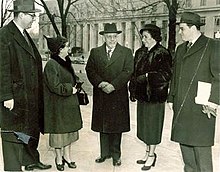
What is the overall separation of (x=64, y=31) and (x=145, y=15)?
36cm

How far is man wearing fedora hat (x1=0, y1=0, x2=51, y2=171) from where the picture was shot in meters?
1.59

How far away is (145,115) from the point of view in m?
1.70

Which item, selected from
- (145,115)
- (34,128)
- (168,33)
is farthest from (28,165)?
(168,33)

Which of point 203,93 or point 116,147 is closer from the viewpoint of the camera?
point 203,93

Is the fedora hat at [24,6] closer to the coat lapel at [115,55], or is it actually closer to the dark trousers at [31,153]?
the coat lapel at [115,55]

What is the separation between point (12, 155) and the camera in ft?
5.63

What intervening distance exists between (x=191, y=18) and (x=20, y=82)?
29.3 inches

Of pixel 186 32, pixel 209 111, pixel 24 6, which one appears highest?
pixel 24 6

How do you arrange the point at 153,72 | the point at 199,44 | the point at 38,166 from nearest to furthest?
1. the point at 199,44
2. the point at 153,72
3. the point at 38,166

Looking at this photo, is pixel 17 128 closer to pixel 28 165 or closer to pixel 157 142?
pixel 28 165

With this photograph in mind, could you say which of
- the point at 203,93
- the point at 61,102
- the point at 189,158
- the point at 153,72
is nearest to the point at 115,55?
the point at 153,72

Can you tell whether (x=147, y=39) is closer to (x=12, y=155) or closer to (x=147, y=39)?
(x=147, y=39)

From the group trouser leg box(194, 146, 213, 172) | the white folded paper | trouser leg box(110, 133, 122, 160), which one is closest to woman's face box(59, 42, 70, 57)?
trouser leg box(110, 133, 122, 160)

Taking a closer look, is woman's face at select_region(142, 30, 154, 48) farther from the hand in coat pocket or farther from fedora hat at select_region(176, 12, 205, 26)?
the hand in coat pocket
